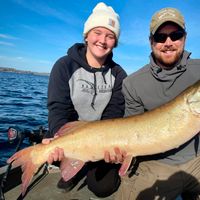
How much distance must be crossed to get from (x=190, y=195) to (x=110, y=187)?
1214 mm

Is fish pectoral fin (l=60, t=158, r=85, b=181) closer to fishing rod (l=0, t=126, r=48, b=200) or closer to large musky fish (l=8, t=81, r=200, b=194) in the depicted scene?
large musky fish (l=8, t=81, r=200, b=194)

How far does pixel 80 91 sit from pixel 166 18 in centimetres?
169

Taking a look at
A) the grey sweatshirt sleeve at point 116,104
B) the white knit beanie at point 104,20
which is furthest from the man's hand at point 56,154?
the white knit beanie at point 104,20

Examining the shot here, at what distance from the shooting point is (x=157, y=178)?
410 cm

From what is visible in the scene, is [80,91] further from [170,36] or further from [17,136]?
[170,36]

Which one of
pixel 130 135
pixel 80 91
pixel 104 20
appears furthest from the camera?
pixel 80 91

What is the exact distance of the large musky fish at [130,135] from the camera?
11.4 feet

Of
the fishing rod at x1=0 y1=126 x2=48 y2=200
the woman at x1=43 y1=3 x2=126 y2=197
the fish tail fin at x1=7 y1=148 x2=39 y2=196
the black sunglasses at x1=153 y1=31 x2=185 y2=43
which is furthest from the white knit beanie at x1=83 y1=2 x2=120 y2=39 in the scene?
the fish tail fin at x1=7 y1=148 x2=39 y2=196

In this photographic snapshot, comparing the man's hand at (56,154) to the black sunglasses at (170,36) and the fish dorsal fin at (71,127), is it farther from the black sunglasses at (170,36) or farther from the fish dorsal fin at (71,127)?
the black sunglasses at (170,36)

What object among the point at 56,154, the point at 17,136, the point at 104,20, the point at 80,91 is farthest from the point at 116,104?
the point at 17,136

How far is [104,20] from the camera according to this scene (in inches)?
177

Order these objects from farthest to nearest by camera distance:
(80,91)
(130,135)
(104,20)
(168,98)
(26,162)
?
(80,91)
(104,20)
(168,98)
(26,162)
(130,135)

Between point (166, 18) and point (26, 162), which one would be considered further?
→ point (166, 18)

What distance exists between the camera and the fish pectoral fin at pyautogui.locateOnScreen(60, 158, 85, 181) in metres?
3.93
